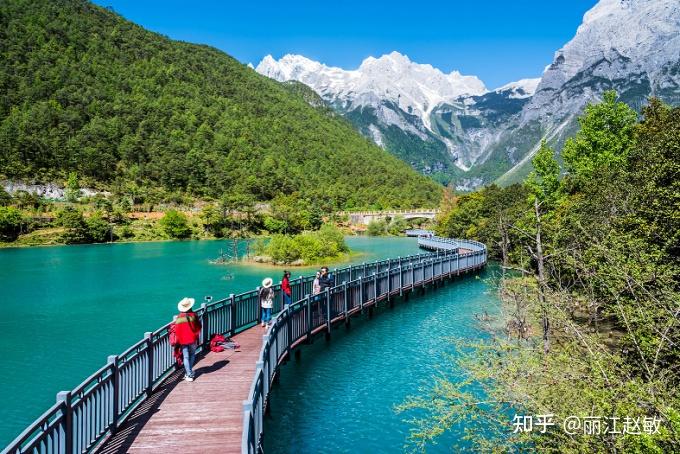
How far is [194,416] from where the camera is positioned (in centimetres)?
920

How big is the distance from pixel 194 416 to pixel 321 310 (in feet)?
31.5

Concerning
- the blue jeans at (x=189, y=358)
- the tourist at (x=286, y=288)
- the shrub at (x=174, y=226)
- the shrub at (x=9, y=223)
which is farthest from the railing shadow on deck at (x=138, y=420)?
the shrub at (x=174, y=226)

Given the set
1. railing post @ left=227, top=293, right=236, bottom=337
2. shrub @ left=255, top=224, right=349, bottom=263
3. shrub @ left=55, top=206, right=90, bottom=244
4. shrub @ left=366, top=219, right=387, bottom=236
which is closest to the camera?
railing post @ left=227, top=293, right=236, bottom=337

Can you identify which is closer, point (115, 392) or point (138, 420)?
point (115, 392)

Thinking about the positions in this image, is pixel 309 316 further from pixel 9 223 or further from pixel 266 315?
pixel 9 223

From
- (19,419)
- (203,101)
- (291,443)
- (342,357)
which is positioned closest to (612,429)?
(291,443)

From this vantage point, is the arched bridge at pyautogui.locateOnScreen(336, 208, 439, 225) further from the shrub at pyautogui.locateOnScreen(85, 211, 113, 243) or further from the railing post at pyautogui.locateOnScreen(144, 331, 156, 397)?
the railing post at pyautogui.locateOnScreen(144, 331, 156, 397)

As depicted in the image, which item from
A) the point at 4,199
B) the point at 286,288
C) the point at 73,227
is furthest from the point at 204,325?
the point at 4,199

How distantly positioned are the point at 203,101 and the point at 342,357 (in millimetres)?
165830

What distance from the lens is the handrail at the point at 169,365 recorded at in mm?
6707

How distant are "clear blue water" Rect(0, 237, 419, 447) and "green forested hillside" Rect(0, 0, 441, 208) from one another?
5177 centimetres

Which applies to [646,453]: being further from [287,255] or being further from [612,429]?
[287,255]

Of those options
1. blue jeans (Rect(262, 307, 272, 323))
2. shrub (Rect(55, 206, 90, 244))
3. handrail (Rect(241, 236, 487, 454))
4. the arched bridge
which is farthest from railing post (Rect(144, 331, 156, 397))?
the arched bridge

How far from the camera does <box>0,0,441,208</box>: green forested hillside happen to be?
364 feet
